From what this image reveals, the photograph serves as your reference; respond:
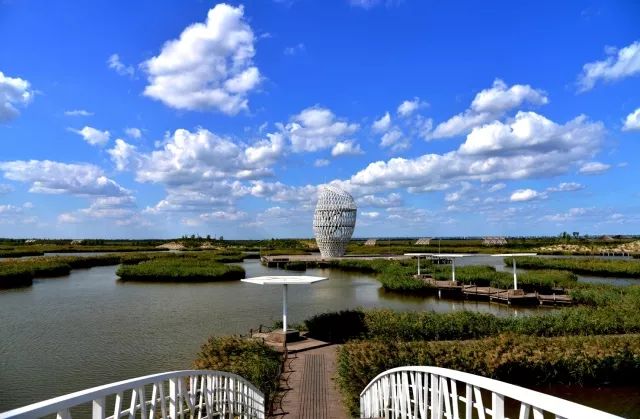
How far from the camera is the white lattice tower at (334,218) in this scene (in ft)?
186

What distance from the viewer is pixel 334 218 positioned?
57375 mm

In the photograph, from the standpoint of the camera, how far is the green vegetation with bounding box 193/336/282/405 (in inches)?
446

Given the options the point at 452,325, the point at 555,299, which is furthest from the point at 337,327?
the point at 555,299

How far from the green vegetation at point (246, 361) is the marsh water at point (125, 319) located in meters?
2.04

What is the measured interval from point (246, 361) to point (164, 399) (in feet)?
25.7

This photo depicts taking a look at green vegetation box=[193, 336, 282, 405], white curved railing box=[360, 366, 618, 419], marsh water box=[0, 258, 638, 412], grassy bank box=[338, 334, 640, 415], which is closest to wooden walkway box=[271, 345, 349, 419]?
green vegetation box=[193, 336, 282, 405]

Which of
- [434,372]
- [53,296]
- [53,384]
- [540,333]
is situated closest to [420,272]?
[540,333]

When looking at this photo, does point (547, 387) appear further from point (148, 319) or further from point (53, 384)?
point (148, 319)

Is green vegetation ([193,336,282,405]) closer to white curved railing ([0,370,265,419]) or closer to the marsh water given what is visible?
white curved railing ([0,370,265,419])

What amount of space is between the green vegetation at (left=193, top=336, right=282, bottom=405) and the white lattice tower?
43.2m

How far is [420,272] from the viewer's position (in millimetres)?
39594

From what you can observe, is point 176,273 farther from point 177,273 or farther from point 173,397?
point 173,397

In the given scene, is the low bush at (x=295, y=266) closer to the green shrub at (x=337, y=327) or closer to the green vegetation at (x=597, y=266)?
the green vegetation at (x=597, y=266)

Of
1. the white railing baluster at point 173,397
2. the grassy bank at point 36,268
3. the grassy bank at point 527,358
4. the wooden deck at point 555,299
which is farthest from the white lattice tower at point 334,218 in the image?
the white railing baluster at point 173,397
